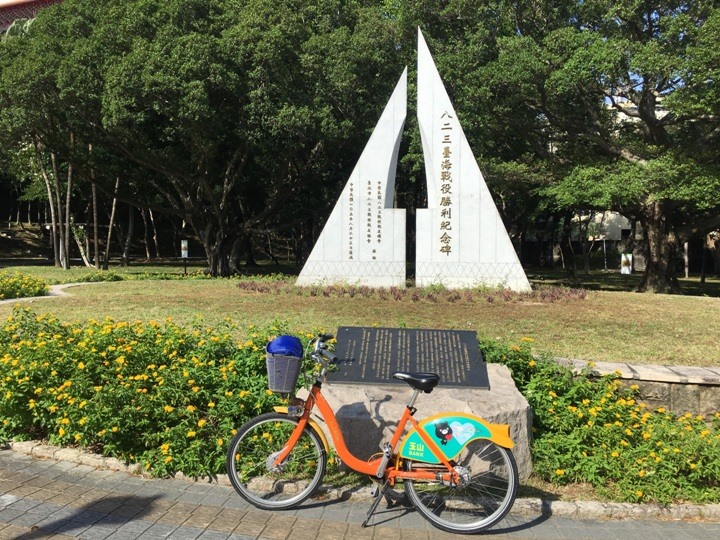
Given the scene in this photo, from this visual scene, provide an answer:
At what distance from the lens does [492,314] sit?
1027cm

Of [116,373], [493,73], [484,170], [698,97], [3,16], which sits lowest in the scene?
[116,373]

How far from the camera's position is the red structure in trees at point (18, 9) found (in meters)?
39.2

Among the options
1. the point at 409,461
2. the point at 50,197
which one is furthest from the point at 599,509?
the point at 50,197

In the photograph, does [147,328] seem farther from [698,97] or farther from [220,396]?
[698,97]

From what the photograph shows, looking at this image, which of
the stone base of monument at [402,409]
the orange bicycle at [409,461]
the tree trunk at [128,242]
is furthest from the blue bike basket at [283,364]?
the tree trunk at [128,242]

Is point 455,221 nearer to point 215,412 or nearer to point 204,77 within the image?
point 204,77

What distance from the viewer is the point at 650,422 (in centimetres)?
525

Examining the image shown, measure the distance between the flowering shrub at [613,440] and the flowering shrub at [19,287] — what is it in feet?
34.5

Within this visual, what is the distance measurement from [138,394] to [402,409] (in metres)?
2.12

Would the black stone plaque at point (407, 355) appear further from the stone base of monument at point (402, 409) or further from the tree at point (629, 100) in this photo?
the tree at point (629, 100)

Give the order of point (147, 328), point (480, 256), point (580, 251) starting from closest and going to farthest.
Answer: point (147, 328) → point (480, 256) → point (580, 251)

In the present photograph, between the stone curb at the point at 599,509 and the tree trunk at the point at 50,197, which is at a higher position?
the tree trunk at the point at 50,197

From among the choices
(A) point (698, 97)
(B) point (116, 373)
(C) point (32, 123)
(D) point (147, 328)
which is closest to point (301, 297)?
(D) point (147, 328)

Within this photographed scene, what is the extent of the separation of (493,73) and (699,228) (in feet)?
24.6
